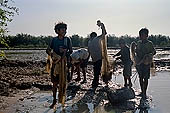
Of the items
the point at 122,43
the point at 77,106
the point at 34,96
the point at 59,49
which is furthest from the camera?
the point at 122,43

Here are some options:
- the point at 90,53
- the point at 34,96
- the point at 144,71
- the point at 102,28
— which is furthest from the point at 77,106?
the point at 90,53

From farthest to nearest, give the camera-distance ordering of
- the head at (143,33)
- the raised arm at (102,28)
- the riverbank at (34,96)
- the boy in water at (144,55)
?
the raised arm at (102,28) → the boy in water at (144,55) → the head at (143,33) → the riverbank at (34,96)

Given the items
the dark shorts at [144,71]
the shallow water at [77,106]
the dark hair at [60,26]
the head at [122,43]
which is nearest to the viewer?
the dark hair at [60,26]

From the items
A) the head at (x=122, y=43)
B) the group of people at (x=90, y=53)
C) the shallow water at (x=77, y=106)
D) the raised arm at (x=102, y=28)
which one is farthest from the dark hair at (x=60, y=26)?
the head at (x=122, y=43)

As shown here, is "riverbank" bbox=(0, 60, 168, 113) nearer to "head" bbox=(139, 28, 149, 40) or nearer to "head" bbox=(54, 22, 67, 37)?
"head" bbox=(54, 22, 67, 37)

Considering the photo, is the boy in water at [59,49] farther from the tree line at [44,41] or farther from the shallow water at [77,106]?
the tree line at [44,41]

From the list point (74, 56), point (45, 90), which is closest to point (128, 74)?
point (74, 56)

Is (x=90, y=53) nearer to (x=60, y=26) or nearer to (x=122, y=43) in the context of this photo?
(x=122, y=43)

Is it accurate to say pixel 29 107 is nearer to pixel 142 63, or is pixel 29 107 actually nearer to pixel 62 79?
pixel 62 79

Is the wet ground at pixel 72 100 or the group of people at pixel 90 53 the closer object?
the group of people at pixel 90 53

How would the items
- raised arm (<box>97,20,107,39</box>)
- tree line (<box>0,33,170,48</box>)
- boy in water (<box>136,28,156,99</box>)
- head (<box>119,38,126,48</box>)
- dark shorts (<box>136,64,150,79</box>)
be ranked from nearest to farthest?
boy in water (<box>136,28,156,99</box>) < dark shorts (<box>136,64,150,79</box>) < raised arm (<box>97,20,107,39</box>) < head (<box>119,38,126,48</box>) < tree line (<box>0,33,170,48</box>)

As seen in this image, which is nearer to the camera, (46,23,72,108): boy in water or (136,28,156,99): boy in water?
(46,23,72,108): boy in water

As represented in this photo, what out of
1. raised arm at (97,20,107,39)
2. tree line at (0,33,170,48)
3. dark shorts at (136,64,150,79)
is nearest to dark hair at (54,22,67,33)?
raised arm at (97,20,107,39)

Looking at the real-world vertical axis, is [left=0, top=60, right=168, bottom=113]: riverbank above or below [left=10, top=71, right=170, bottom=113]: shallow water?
above
